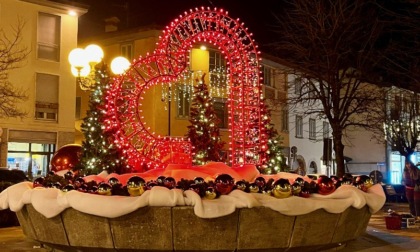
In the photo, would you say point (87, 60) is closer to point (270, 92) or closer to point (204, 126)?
point (204, 126)

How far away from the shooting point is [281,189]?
28.5ft

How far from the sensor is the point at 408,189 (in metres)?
17.5

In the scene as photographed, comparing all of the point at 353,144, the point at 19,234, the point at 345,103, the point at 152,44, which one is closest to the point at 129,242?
the point at 19,234

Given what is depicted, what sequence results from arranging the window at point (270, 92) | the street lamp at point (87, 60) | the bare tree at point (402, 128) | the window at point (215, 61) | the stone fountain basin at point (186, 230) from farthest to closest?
the window at point (270, 92)
the bare tree at point (402, 128)
the window at point (215, 61)
the street lamp at point (87, 60)
the stone fountain basin at point (186, 230)

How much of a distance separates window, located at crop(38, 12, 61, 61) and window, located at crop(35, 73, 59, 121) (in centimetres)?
113

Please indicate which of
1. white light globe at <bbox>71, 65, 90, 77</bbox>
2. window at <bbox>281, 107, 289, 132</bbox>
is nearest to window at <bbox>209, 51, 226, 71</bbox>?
window at <bbox>281, 107, 289, 132</bbox>

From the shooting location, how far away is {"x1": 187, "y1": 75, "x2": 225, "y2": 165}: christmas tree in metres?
18.4

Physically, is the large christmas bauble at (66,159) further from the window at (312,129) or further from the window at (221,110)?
the window at (312,129)

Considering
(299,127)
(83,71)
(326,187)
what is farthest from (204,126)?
(299,127)

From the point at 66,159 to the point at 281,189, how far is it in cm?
1142

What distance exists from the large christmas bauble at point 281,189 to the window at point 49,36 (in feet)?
78.1

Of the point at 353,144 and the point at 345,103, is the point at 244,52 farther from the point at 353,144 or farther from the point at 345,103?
the point at 353,144

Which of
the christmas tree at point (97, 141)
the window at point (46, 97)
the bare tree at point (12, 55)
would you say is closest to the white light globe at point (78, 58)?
the christmas tree at point (97, 141)

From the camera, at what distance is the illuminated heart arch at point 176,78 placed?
12219 millimetres
